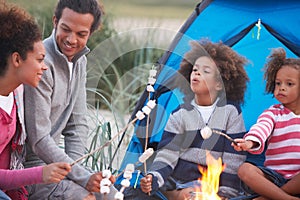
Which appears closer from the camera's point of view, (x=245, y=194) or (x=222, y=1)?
(x=245, y=194)

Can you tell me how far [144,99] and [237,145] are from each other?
587mm

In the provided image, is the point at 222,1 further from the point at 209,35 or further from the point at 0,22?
the point at 0,22

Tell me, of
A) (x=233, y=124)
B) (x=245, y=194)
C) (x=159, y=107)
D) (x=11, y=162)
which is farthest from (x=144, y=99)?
(x=11, y=162)

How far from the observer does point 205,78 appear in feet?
8.98

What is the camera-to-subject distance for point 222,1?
120 inches

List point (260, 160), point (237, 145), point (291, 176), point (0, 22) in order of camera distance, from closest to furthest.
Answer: point (0, 22), point (237, 145), point (291, 176), point (260, 160)

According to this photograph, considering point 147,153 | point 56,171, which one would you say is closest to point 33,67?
point 56,171

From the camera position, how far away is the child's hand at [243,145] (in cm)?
244

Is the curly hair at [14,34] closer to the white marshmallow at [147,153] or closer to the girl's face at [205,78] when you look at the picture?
the white marshmallow at [147,153]

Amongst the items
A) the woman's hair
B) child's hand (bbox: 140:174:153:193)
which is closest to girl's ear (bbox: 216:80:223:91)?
child's hand (bbox: 140:174:153:193)

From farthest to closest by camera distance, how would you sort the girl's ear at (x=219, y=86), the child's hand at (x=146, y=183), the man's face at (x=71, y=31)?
the girl's ear at (x=219, y=86) → the child's hand at (x=146, y=183) → the man's face at (x=71, y=31)

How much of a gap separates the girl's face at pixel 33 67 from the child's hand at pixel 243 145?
0.71 meters

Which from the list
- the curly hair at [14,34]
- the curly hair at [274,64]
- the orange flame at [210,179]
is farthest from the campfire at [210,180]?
the curly hair at [14,34]

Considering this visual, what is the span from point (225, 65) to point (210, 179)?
0.49 meters
